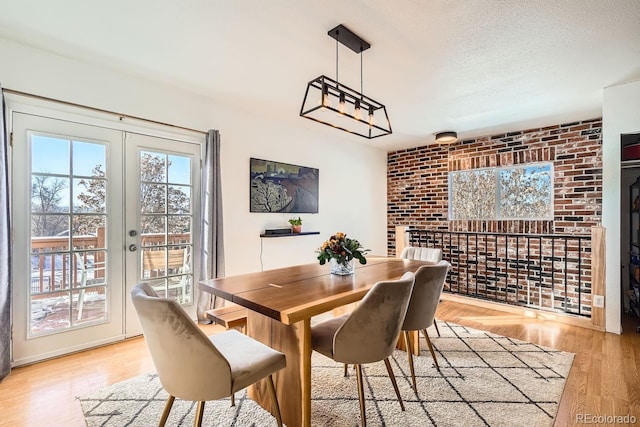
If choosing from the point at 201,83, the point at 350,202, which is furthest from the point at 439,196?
the point at 201,83

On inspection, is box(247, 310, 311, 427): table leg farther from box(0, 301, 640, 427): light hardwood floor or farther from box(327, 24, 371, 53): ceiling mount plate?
box(327, 24, 371, 53): ceiling mount plate

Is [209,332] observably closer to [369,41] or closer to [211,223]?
[211,223]

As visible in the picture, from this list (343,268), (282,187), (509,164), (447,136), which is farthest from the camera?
(509,164)

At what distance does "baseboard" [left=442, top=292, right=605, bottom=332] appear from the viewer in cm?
327

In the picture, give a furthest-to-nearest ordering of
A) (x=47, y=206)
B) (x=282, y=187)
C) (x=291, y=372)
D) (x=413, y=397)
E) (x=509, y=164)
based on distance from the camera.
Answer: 1. (x=509, y=164)
2. (x=282, y=187)
3. (x=47, y=206)
4. (x=413, y=397)
5. (x=291, y=372)

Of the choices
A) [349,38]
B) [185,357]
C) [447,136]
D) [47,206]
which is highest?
[349,38]

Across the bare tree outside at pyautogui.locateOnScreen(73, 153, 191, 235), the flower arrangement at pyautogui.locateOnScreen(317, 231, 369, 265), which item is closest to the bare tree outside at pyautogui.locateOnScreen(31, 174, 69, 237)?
the bare tree outside at pyautogui.locateOnScreen(73, 153, 191, 235)

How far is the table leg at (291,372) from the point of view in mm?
1566

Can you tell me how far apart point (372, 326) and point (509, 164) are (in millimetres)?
4113

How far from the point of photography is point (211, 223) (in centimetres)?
324

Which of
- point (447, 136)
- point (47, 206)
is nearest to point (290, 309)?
point (47, 206)

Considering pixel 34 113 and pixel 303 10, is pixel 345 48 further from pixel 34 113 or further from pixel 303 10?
pixel 34 113

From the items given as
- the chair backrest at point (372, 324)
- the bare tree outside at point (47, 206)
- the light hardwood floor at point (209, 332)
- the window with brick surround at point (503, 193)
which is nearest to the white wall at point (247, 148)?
the bare tree outside at point (47, 206)

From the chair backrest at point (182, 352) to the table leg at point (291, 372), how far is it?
41 centimetres
